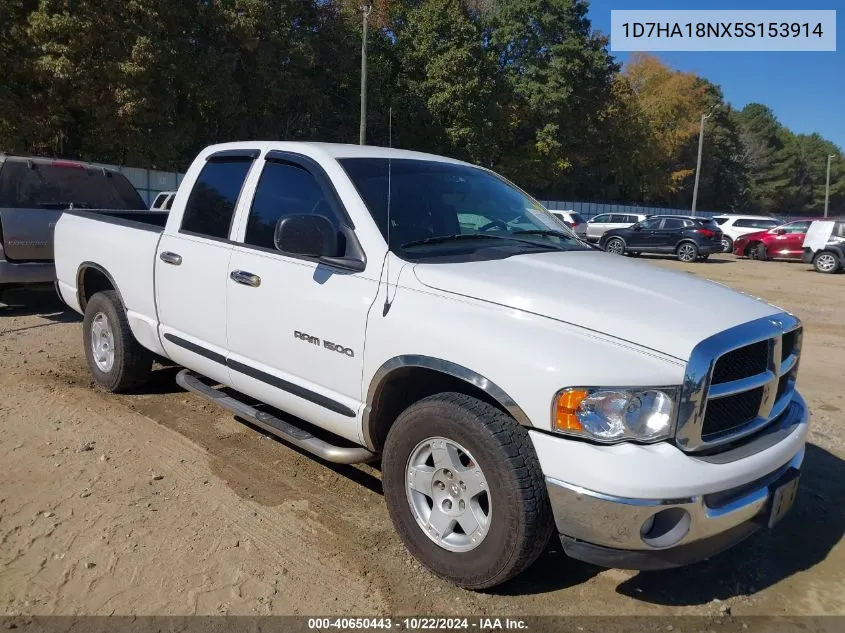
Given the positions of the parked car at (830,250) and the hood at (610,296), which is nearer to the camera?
the hood at (610,296)

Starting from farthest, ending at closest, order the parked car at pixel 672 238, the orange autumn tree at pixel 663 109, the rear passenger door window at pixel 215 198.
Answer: the orange autumn tree at pixel 663 109 < the parked car at pixel 672 238 < the rear passenger door window at pixel 215 198

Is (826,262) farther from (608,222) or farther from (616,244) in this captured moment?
(608,222)

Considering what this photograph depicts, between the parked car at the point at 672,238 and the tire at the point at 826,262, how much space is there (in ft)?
11.8

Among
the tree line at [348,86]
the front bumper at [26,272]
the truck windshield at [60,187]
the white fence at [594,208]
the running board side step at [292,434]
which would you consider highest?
the tree line at [348,86]

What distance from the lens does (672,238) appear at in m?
24.0

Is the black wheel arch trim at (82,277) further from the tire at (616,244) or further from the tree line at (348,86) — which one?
the tire at (616,244)

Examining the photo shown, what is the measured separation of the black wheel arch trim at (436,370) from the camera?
2.67 m

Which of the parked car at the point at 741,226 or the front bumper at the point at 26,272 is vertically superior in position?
the parked car at the point at 741,226

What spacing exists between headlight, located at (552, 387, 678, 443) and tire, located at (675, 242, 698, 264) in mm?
22845

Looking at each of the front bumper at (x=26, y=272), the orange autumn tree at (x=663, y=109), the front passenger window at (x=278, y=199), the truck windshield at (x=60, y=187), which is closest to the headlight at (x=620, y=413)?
the front passenger window at (x=278, y=199)

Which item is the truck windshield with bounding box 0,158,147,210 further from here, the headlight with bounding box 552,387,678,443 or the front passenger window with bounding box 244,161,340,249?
the headlight with bounding box 552,387,678,443

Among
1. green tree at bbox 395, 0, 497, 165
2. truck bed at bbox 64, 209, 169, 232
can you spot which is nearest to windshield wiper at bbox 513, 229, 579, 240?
truck bed at bbox 64, 209, 169, 232

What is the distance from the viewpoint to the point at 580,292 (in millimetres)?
2877

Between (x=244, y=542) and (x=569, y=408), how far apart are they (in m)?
1.80
